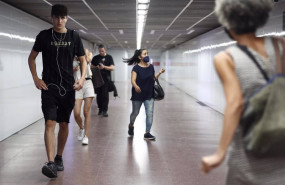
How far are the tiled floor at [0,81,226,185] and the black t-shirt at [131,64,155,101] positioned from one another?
2.35 ft

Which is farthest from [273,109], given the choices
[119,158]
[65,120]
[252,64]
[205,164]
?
[119,158]

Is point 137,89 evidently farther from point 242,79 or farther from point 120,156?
point 242,79

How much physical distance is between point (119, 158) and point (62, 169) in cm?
83

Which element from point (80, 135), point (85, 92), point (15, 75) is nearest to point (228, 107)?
point (85, 92)

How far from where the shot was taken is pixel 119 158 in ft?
15.4

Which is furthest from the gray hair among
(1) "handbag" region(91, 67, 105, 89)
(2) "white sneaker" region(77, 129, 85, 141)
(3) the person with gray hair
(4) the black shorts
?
(1) "handbag" region(91, 67, 105, 89)

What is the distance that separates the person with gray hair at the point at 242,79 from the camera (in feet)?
4.83

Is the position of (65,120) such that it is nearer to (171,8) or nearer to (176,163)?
(176,163)

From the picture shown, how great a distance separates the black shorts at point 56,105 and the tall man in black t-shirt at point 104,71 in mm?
3660

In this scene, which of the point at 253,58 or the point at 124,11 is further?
the point at 124,11

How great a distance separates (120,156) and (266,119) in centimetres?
360

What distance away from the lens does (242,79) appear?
149 centimetres

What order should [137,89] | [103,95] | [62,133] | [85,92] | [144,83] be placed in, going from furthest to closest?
[103,95], [144,83], [137,89], [85,92], [62,133]

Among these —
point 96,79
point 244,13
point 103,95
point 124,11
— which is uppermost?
point 124,11
